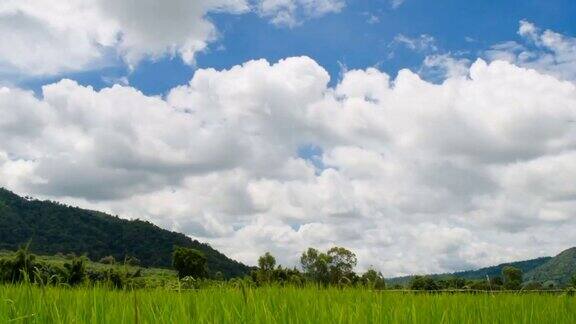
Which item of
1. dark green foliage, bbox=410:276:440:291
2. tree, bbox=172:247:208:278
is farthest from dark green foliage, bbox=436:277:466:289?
tree, bbox=172:247:208:278

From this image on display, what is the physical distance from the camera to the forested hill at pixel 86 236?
171875mm

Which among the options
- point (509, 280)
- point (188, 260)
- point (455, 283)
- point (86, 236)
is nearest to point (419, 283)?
point (455, 283)

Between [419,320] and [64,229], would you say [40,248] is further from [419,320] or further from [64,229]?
[419,320]

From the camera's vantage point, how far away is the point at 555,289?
1186 centimetres

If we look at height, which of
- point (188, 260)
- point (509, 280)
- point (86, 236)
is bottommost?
point (509, 280)

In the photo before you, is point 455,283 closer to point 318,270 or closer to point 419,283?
point 419,283

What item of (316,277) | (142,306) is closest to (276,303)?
(142,306)

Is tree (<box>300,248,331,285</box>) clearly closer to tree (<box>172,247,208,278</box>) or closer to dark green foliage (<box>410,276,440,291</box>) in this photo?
dark green foliage (<box>410,276,440,291</box>)

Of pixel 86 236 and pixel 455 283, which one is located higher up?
pixel 86 236

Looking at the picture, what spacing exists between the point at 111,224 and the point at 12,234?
3147cm

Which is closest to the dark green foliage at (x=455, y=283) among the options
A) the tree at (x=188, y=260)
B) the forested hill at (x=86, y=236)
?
the tree at (x=188, y=260)

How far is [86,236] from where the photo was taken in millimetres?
182625

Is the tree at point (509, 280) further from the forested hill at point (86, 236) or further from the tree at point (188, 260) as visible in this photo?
the forested hill at point (86, 236)

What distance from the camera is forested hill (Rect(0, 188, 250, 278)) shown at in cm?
17188
